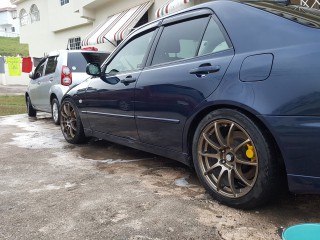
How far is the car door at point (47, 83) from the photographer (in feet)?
24.6

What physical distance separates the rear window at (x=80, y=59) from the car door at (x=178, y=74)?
12.1ft

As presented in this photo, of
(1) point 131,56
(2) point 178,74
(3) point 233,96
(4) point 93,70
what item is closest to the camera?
(3) point 233,96

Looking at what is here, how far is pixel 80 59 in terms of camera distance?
7.18m

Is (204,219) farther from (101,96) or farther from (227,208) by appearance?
(101,96)

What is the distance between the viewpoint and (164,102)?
132 inches

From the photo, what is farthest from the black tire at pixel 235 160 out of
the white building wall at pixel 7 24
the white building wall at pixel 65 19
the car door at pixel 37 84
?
the white building wall at pixel 7 24

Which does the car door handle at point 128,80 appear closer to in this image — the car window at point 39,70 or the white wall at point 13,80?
the car window at point 39,70

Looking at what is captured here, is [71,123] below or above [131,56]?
below

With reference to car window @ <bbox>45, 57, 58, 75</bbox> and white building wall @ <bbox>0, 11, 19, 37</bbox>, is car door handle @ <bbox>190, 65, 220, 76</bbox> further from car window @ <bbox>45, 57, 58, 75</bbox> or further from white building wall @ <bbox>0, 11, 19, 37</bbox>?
white building wall @ <bbox>0, 11, 19, 37</bbox>

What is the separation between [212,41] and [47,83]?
5.43 m

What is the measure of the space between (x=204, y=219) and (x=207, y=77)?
1131 millimetres

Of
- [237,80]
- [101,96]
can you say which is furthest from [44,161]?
[237,80]

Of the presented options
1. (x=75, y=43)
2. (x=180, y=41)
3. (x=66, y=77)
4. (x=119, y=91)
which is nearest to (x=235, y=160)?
(x=180, y=41)

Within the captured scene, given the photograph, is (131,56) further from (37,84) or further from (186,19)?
(37,84)
